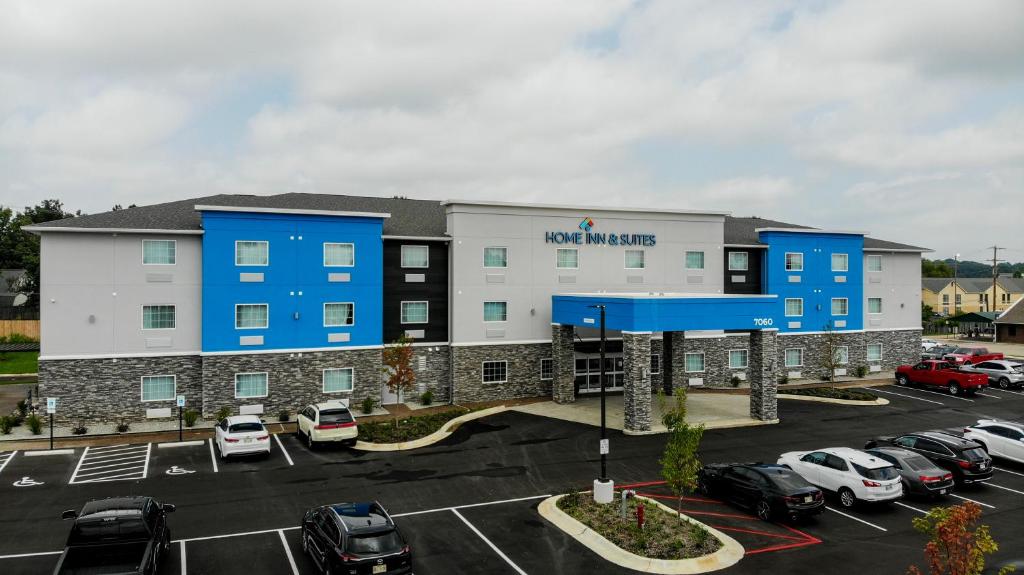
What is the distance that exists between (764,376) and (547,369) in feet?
36.9

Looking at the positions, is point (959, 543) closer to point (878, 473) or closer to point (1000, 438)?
point (878, 473)

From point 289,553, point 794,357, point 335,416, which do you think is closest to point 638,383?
point 335,416

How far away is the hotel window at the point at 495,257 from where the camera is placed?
35.9m

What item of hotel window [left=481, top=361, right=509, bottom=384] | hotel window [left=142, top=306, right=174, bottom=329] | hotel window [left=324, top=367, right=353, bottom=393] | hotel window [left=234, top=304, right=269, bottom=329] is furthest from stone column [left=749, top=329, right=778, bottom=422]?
hotel window [left=142, top=306, right=174, bottom=329]

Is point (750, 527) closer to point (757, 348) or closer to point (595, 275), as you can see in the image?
point (757, 348)

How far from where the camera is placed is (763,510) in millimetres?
18781

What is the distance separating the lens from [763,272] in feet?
142

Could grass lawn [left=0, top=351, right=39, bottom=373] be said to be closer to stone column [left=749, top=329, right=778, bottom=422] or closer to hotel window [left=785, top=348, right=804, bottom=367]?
stone column [left=749, top=329, right=778, bottom=422]

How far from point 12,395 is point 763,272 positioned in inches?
1786

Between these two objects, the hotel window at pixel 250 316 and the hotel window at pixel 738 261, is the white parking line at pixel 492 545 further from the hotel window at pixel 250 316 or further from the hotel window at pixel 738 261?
the hotel window at pixel 738 261

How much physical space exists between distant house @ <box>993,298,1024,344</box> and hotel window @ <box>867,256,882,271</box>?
3172cm

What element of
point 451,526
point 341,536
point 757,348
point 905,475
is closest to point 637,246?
point 757,348

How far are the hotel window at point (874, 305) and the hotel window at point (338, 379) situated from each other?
35312 mm

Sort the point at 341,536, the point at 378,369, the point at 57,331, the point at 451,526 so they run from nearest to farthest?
the point at 341,536 < the point at 451,526 < the point at 57,331 < the point at 378,369
